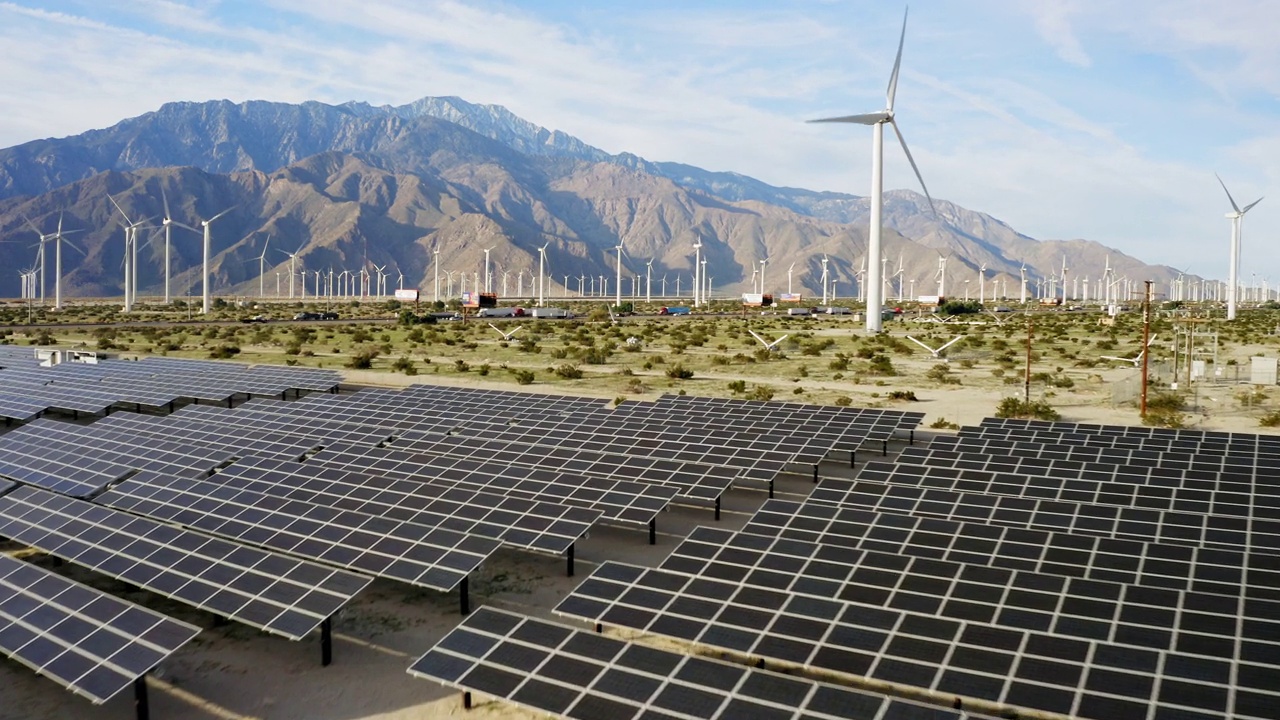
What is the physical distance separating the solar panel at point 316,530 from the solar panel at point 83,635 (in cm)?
404

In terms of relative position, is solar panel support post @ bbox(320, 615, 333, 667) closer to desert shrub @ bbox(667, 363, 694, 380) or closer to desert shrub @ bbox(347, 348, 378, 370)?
desert shrub @ bbox(667, 363, 694, 380)

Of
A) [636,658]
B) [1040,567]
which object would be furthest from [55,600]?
[1040,567]

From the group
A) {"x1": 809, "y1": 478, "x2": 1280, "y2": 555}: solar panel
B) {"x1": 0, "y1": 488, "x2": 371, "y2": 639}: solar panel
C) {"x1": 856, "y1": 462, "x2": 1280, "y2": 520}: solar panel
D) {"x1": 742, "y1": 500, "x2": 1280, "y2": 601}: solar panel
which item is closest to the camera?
{"x1": 0, "y1": 488, "x2": 371, "y2": 639}: solar panel

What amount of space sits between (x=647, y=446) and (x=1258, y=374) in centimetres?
4486

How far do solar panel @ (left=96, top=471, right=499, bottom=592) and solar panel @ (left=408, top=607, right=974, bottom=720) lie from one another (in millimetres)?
3141

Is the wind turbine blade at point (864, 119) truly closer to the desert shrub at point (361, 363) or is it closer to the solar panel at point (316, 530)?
the desert shrub at point (361, 363)

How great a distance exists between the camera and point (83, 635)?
15.0 m

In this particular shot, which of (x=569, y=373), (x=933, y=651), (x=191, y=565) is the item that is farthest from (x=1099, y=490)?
(x=569, y=373)

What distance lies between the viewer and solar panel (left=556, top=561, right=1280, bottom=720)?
1233 centimetres

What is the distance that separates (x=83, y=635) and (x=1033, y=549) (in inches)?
715

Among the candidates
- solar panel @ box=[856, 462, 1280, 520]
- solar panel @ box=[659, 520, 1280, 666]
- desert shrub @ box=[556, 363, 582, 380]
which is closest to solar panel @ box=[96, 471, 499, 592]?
solar panel @ box=[659, 520, 1280, 666]

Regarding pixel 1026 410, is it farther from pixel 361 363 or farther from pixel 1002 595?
pixel 361 363

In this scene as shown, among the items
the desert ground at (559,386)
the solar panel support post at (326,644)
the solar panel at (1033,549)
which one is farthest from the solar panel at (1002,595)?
the solar panel support post at (326,644)

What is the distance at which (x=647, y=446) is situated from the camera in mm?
28438
